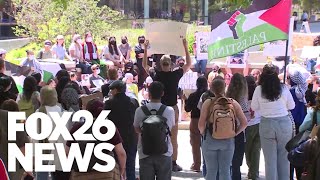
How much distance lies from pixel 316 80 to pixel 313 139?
5.24m

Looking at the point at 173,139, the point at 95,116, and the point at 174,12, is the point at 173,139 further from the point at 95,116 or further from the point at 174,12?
the point at 174,12

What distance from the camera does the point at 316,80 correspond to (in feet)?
34.4

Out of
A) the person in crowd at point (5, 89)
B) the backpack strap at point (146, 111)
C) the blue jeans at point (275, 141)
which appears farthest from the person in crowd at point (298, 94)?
the person in crowd at point (5, 89)

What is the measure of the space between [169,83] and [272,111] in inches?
71.4

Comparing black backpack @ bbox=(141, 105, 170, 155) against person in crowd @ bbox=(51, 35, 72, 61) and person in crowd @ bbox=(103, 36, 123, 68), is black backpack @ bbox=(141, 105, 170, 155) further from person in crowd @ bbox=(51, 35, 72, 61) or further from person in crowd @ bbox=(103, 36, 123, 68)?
person in crowd @ bbox=(103, 36, 123, 68)

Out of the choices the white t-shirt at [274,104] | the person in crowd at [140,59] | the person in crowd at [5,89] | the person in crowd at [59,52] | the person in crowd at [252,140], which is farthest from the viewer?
the person in crowd at [140,59]

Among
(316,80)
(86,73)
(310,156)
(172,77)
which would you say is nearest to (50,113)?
(172,77)

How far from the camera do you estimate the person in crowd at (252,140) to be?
8547mm

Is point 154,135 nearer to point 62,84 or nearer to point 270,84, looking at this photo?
point 270,84

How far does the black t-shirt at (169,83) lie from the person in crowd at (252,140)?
40.5 inches

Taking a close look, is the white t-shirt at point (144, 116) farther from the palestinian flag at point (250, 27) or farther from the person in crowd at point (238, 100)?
the palestinian flag at point (250, 27)

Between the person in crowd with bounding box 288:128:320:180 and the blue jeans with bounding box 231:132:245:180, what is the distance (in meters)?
2.56

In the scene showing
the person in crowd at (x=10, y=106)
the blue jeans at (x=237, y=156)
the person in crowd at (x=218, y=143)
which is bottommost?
the blue jeans at (x=237, y=156)

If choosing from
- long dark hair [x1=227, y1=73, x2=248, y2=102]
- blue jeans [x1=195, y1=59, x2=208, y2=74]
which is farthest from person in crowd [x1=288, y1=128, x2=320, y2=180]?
blue jeans [x1=195, y1=59, x2=208, y2=74]
